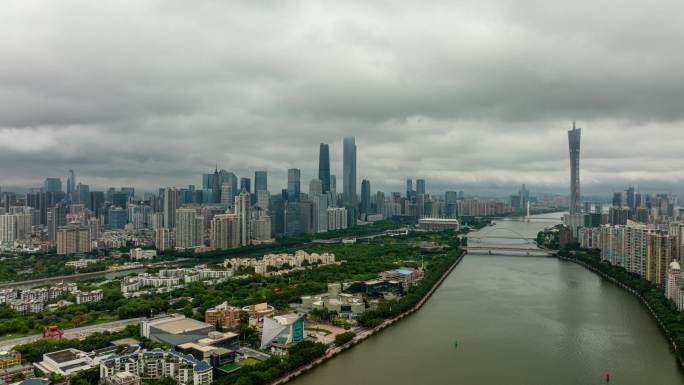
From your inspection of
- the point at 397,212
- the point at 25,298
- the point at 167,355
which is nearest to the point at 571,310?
the point at 167,355

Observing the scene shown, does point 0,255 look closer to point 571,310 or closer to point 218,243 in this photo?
point 218,243

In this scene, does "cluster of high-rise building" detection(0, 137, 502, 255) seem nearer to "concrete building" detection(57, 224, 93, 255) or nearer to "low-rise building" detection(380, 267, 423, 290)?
"concrete building" detection(57, 224, 93, 255)

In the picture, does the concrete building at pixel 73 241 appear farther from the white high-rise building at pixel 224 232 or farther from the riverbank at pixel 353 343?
the riverbank at pixel 353 343

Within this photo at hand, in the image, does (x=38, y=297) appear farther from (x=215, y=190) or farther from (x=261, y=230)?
(x=215, y=190)

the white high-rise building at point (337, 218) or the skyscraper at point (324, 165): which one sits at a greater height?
the skyscraper at point (324, 165)

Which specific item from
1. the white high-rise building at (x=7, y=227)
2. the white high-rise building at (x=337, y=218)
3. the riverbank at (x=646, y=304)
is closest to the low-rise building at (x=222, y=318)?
the riverbank at (x=646, y=304)

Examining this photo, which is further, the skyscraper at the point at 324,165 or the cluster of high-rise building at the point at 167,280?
the skyscraper at the point at 324,165

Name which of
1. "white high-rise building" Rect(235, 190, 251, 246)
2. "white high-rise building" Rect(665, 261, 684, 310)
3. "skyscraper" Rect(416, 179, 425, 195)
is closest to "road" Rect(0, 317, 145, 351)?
"white high-rise building" Rect(665, 261, 684, 310)
